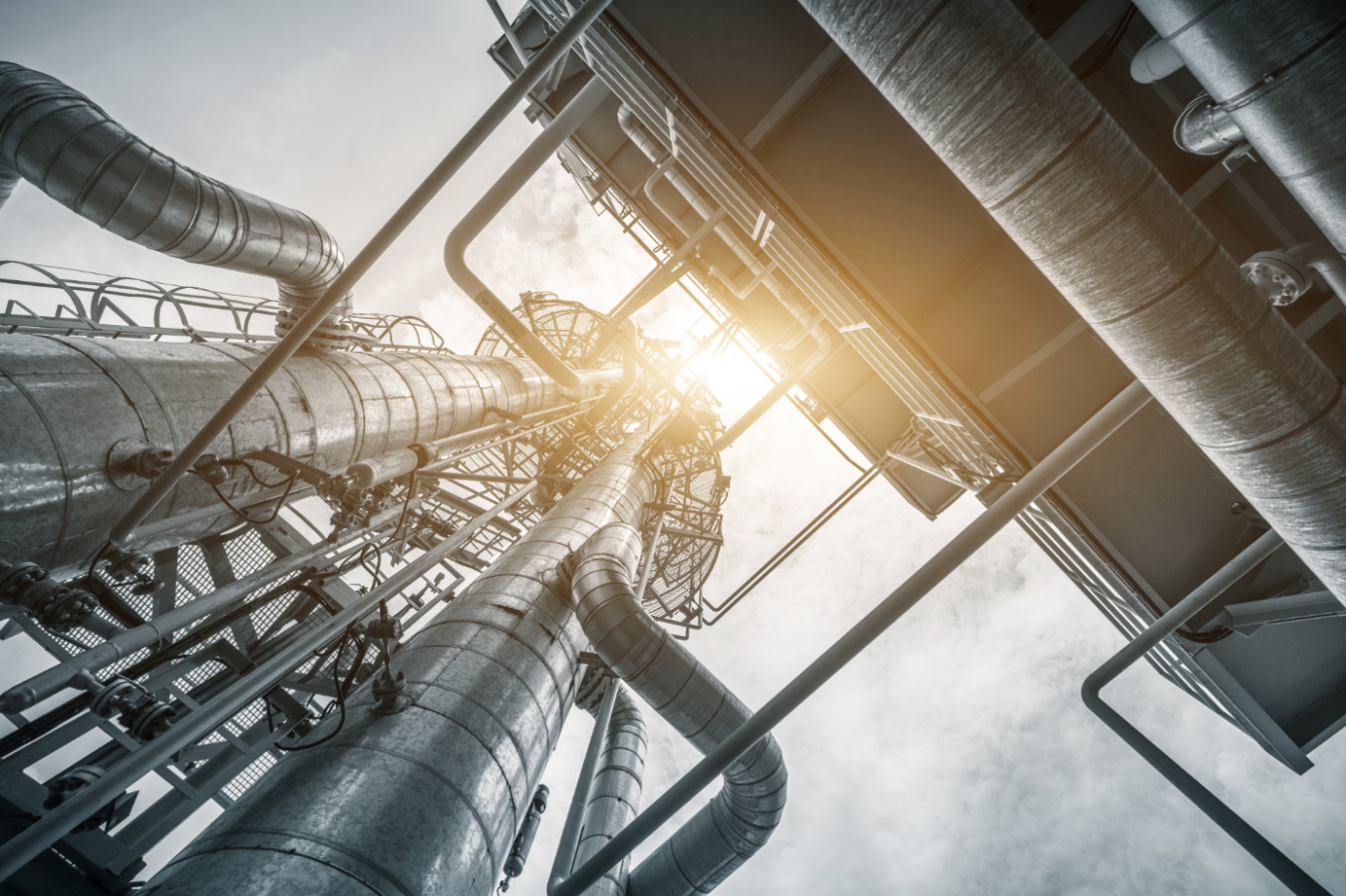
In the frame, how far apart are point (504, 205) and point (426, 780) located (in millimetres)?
3213

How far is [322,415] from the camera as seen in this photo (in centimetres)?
610

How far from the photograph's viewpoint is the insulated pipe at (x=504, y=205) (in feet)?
7.68

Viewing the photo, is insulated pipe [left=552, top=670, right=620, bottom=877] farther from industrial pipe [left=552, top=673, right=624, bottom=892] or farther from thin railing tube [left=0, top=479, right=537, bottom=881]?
thin railing tube [left=0, top=479, right=537, bottom=881]

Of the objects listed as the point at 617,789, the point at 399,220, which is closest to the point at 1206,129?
the point at 399,220

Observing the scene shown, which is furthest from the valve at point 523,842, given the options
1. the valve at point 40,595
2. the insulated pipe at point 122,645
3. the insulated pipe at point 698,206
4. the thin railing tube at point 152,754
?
the insulated pipe at point 698,206

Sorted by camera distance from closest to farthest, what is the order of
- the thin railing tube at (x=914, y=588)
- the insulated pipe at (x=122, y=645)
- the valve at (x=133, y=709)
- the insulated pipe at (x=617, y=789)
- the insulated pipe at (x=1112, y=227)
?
1. the insulated pipe at (x=1112, y=227)
2. the thin railing tube at (x=914, y=588)
3. the insulated pipe at (x=122, y=645)
4. the valve at (x=133, y=709)
5. the insulated pipe at (x=617, y=789)


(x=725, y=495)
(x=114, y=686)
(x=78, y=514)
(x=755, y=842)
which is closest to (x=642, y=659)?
(x=755, y=842)

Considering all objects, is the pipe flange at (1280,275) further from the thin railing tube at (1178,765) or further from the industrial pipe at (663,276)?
the industrial pipe at (663,276)

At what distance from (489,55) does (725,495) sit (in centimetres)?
1112

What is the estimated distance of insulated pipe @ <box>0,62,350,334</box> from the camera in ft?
16.7

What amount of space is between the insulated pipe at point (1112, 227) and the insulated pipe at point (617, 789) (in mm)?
4940

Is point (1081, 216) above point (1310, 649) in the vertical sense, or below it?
above

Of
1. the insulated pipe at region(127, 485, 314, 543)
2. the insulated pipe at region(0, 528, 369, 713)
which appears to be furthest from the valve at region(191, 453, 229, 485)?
the insulated pipe at region(0, 528, 369, 713)

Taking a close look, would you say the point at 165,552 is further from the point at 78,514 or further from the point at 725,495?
the point at 725,495
